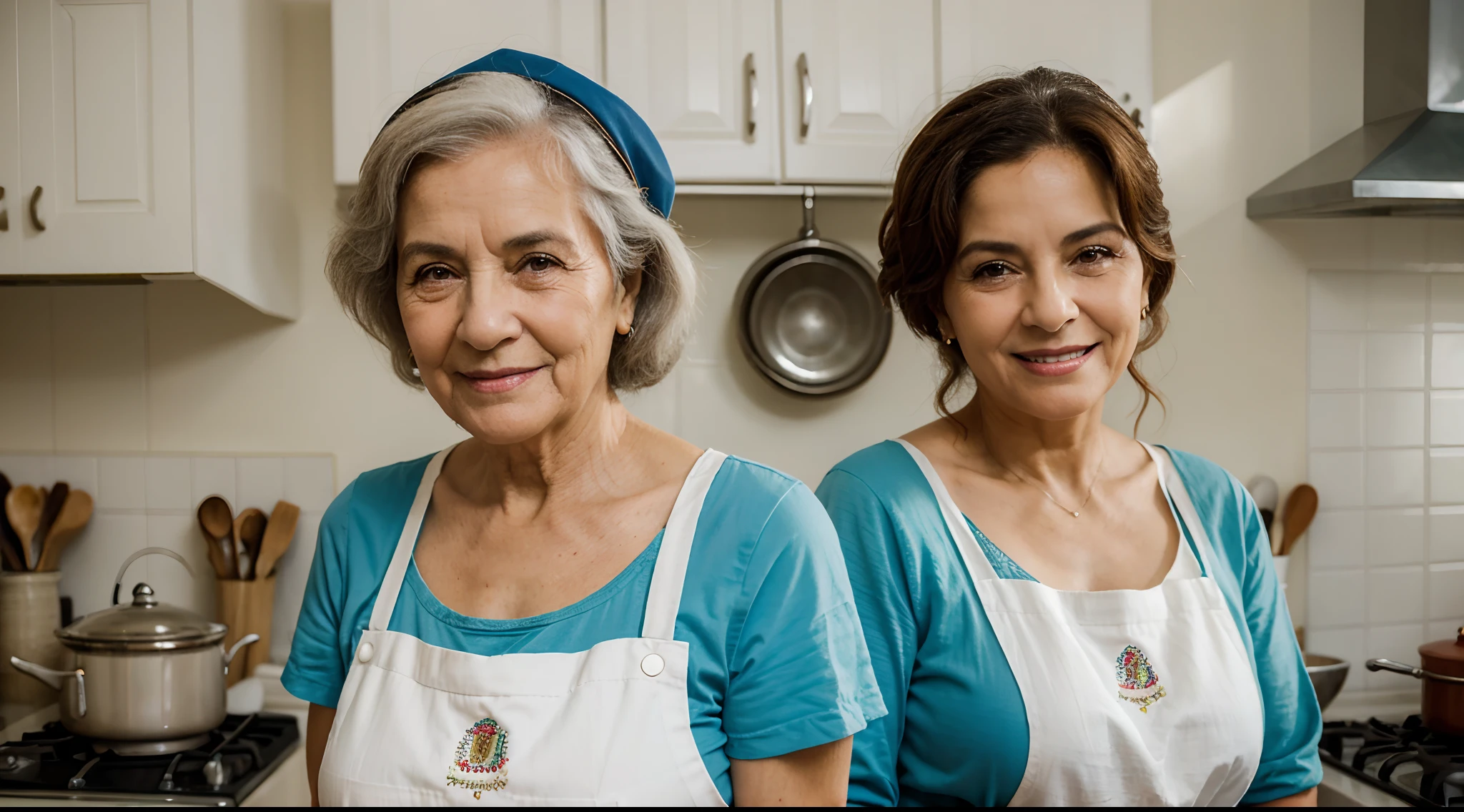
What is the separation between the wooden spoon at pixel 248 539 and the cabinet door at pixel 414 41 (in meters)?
0.75

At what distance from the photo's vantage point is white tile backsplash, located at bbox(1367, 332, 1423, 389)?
2.33 m

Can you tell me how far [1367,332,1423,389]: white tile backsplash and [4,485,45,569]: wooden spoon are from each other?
299 cm

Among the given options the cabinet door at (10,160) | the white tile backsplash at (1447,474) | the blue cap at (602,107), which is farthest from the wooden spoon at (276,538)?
the white tile backsplash at (1447,474)

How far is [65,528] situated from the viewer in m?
2.11

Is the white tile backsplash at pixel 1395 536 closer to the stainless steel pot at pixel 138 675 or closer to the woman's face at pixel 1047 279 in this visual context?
the woman's face at pixel 1047 279

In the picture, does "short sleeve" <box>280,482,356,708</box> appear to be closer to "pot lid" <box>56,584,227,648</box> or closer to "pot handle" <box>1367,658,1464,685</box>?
"pot lid" <box>56,584,227,648</box>

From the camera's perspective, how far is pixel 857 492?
1162 mm

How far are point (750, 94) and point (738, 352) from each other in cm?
57

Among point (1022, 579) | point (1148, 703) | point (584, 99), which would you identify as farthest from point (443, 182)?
point (1148, 703)

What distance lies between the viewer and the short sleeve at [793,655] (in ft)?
2.88

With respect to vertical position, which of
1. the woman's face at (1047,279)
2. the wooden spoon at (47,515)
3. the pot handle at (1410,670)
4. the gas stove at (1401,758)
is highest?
the woman's face at (1047,279)

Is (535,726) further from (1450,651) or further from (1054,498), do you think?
(1450,651)

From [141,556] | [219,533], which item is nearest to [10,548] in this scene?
[141,556]

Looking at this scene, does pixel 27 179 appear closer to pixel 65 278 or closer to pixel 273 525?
pixel 65 278
